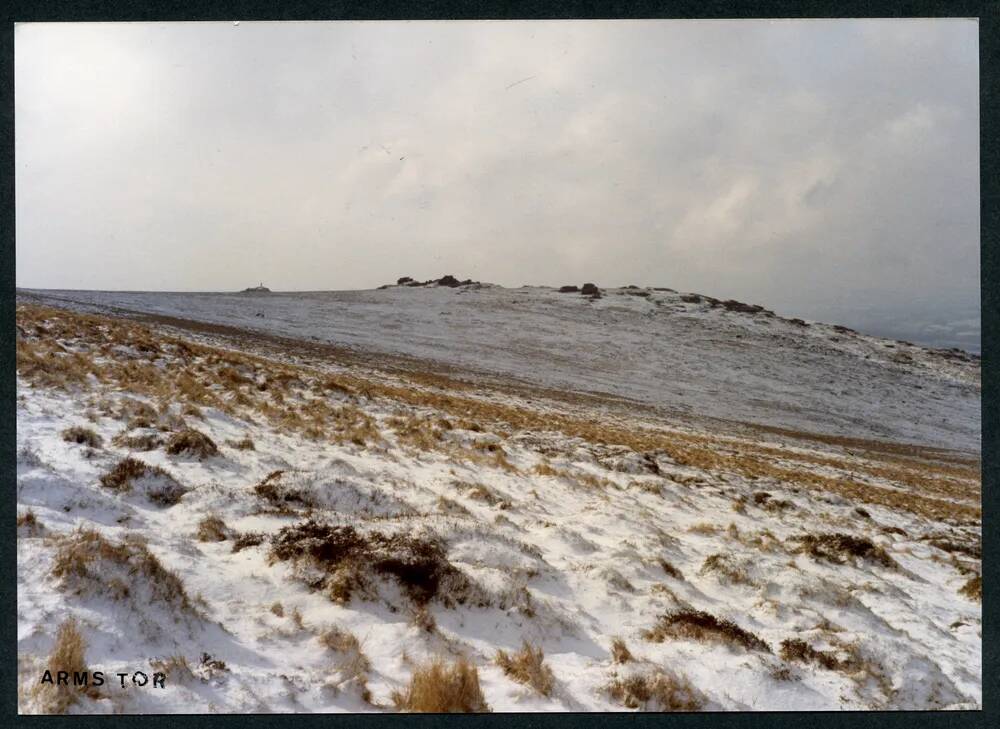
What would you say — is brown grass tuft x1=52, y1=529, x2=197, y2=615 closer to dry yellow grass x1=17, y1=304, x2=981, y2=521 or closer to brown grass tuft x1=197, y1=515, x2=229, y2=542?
brown grass tuft x1=197, y1=515, x2=229, y2=542

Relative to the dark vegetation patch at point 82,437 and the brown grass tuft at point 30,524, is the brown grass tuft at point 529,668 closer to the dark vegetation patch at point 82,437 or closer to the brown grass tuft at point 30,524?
the brown grass tuft at point 30,524

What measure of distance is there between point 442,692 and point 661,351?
143ft

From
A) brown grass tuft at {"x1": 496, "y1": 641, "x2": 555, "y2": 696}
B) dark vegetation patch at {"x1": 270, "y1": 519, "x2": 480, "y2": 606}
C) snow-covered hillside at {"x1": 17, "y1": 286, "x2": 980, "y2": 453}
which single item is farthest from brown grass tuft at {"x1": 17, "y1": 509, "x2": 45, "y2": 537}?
snow-covered hillside at {"x1": 17, "y1": 286, "x2": 980, "y2": 453}

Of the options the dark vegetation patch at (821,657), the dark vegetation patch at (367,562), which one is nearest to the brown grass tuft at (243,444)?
the dark vegetation patch at (367,562)

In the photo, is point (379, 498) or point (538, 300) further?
point (538, 300)

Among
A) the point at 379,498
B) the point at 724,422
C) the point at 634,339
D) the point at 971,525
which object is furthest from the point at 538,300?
the point at 379,498

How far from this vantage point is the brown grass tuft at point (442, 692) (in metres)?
4.30

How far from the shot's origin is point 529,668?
455 cm

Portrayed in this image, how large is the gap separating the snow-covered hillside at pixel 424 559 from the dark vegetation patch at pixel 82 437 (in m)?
0.04

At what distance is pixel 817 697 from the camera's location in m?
4.94

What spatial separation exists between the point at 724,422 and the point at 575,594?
26.2m

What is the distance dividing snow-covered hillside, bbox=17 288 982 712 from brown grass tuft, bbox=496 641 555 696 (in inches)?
1.1

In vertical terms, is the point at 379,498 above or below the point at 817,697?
above

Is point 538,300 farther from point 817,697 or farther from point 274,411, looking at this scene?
point 817,697
